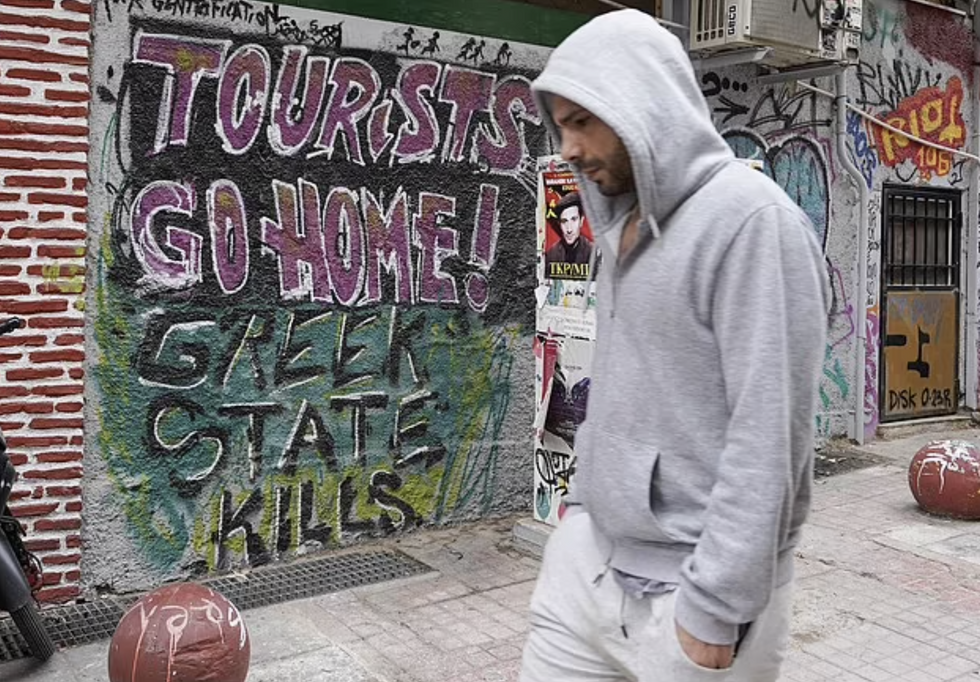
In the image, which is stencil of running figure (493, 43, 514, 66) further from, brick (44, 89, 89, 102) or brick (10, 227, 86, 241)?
brick (10, 227, 86, 241)

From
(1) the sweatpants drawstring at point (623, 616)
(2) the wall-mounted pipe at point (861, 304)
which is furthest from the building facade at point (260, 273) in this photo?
(1) the sweatpants drawstring at point (623, 616)

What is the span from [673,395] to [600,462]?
246mm

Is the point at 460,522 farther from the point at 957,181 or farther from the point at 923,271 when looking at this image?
the point at 957,181

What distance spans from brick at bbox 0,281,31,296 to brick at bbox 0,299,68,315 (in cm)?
4

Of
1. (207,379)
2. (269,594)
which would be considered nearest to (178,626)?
(269,594)

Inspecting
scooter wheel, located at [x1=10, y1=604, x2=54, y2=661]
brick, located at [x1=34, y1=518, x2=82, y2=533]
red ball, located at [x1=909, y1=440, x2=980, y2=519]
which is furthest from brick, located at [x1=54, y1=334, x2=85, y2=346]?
red ball, located at [x1=909, y1=440, x2=980, y2=519]

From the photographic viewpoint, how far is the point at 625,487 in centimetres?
212

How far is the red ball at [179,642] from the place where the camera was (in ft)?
12.0

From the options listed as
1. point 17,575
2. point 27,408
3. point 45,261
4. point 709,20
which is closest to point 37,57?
point 45,261

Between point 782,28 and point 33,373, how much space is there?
5394 mm

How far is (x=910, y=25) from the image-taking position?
943cm

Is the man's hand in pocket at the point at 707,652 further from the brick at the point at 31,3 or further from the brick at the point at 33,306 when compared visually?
the brick at the point at 31,3

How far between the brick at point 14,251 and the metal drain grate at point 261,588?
1679mm

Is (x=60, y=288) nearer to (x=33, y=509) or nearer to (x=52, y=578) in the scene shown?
(x=33, y=509)
